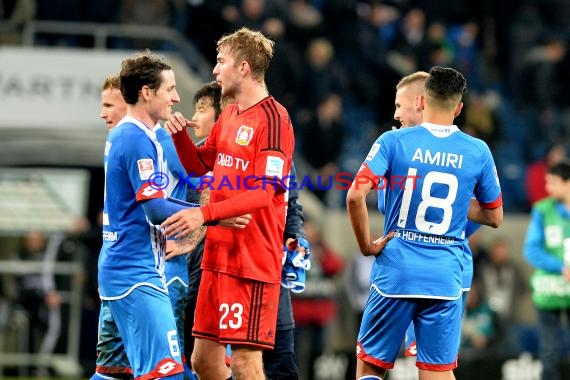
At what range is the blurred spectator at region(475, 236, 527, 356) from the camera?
15883 mm

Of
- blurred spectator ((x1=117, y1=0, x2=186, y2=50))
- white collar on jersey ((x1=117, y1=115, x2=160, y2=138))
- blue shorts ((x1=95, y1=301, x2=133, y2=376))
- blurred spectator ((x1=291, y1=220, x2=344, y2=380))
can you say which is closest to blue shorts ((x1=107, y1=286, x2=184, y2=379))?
blue shorts ((x1=95, y1=301, x2=133, y2=376))

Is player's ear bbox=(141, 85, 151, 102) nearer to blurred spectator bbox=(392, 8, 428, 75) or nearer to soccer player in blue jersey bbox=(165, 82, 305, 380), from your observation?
soccer player in blue jersey bbox=(165, 82, 305, 380)

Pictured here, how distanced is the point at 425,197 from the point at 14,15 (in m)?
10.9

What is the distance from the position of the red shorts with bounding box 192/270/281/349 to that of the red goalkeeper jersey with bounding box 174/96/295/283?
0.22ft

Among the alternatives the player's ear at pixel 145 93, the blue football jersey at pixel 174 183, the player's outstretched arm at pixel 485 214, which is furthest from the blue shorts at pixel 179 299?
the player's outstretched arm at pixel 485 214

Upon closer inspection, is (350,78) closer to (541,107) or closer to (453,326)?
(541,107)

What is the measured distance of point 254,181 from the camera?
6.75 meters

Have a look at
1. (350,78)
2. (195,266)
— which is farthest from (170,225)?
(350,78)

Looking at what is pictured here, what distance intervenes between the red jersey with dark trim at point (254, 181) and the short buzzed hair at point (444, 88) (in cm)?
93

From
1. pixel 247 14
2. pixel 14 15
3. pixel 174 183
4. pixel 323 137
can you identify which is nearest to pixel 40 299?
pixel 14 15

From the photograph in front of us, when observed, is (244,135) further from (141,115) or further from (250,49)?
(141,115)

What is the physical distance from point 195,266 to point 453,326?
2.01 m

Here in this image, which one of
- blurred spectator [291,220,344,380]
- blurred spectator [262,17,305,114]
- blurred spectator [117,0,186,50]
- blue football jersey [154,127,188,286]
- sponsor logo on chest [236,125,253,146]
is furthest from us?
blurred spectator [117,0,186,50]

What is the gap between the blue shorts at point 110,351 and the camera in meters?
6.94
